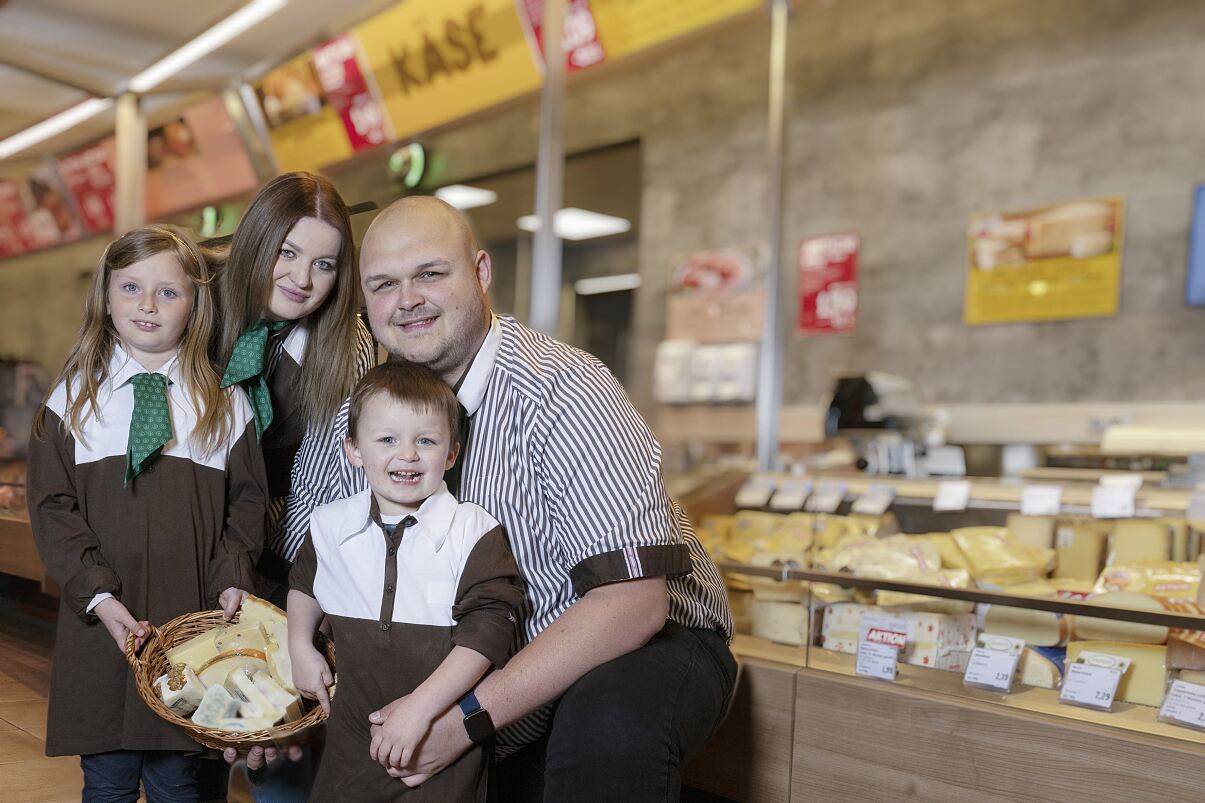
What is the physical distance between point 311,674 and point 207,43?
6.79 feet

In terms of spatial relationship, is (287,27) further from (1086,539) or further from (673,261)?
(673,261)

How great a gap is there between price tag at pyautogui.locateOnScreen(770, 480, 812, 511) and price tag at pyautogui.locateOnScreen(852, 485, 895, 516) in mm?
201

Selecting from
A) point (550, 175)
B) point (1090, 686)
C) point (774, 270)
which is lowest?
point (1090, 686)

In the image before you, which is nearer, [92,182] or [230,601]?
[230,601]

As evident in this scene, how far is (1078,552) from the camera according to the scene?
2.67 metres

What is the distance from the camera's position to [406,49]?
4.67 m

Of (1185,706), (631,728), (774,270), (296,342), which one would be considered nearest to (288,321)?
(296,342)

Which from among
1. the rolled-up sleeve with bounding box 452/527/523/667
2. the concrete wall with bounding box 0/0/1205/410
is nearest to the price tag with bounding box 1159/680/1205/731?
the rolled-up sleeve with bounding box 452/527/523/667

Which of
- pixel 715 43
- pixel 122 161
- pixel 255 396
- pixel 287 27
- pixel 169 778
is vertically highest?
pixel 715 43

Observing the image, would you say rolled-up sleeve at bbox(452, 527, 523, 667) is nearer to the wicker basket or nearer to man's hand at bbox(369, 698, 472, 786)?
man's hand at bbox(369, 698, 472, 786)

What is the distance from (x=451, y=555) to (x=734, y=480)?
6.38ft

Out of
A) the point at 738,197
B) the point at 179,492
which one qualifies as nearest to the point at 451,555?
the point at 179,492

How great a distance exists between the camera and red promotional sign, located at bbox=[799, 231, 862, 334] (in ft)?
20.6

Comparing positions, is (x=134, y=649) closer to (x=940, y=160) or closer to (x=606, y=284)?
(x=940, y=160)
